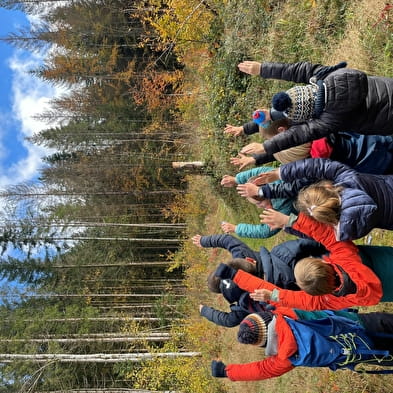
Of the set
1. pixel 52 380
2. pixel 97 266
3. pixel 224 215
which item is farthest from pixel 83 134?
pixel 52 380

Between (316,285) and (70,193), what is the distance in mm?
16247

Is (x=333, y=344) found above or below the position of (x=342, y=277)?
below

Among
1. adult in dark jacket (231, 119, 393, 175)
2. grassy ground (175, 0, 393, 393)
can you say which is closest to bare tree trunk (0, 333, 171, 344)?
grassy ground (175, 0, 393, 393)

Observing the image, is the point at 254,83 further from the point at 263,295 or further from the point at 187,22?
the point at 263,295

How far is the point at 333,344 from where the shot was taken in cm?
337

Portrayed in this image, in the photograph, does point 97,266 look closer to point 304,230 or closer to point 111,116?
point 111,116

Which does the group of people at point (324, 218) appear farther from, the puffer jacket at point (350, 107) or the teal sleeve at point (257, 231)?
the teal sleeve at point (257, 231)

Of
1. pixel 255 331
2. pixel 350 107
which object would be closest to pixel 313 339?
pixel 255 331

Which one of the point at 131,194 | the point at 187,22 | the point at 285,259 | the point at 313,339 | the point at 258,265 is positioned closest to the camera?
the point at 313,339

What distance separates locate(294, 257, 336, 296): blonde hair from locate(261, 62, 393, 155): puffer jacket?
1.12 metres

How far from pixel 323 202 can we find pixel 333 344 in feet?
5.00

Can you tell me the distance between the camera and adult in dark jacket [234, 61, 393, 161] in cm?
293

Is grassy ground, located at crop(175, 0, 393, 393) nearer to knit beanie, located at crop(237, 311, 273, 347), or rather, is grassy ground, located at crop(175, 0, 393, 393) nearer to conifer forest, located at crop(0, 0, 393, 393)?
conifer forest, located at crop(0, 0, 393, 393)

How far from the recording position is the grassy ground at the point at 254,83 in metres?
5.15
